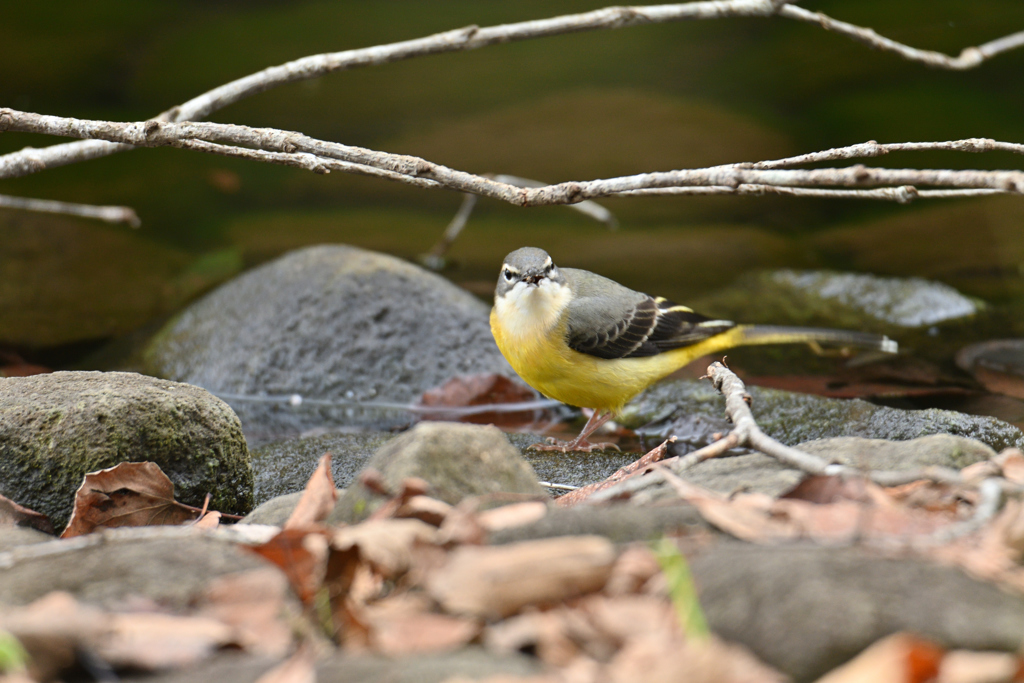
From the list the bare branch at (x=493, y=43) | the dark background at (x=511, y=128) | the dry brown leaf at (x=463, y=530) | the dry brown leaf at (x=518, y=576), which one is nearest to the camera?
the dry brown leaf at (x=518, y=576)

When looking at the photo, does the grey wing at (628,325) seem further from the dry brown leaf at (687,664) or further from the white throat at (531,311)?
the dry brown leaf at (687,664)

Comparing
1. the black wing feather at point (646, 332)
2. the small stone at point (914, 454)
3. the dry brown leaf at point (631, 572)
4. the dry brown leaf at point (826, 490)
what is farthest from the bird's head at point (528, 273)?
the dry brown leaf at point (631, 572)

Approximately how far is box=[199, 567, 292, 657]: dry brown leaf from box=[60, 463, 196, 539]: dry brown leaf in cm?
127

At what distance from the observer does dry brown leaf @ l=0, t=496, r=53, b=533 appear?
309cm

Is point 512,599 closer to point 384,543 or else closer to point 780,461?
point 384,543

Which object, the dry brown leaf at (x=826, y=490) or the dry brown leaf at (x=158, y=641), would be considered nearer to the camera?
the dry brown leaf at (x=158, y=641)

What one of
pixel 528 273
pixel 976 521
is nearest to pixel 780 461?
pixel 976 521

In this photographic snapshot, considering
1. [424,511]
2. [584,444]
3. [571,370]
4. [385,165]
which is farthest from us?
[584,444]

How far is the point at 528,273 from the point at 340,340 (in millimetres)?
1972

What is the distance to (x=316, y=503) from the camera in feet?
8.25

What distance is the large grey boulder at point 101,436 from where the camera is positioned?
3.13 m

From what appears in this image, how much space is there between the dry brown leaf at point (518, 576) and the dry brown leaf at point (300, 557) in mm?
295

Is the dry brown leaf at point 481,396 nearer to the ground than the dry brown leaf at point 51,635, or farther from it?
nearer to the ground

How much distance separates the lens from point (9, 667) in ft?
5.20
